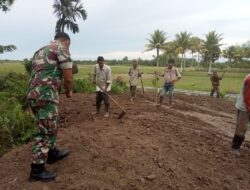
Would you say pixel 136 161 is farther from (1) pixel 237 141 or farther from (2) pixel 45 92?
(1) pixel 237 141

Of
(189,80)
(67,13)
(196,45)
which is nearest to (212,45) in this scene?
(196,45)

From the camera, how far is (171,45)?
218 feet

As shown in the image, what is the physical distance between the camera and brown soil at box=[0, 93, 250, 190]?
4609mm

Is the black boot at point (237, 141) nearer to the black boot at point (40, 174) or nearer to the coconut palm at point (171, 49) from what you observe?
the black boot at point (40, 174)

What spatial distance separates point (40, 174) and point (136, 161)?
4.69ft

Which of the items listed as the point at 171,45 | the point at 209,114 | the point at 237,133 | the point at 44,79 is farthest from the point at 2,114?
the point at 171,45

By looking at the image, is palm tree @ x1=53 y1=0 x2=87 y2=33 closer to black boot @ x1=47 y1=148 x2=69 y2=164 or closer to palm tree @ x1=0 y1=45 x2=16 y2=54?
palm tree @ x1=0 y1=45 x2=16 y2=54

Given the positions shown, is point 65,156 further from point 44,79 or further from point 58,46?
point 58,46

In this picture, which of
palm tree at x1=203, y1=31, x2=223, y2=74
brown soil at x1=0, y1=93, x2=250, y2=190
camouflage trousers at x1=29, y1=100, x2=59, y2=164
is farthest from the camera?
palm tree at x1=203, y1=31, x2=223, y2=74

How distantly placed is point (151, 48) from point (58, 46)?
Result: 64584 mm

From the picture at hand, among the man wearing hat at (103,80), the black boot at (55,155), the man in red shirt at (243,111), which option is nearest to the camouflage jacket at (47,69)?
the black boot at (55,155)

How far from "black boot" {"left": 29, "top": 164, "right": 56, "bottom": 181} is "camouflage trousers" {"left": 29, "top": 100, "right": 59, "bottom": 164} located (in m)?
0.08

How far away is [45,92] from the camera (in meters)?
4.34

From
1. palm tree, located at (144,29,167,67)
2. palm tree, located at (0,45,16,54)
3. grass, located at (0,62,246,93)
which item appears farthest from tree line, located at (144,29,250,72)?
palm tree, located at (0,45,16,54)
